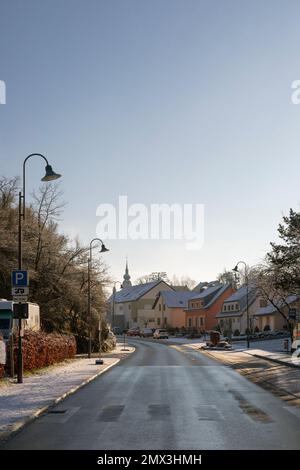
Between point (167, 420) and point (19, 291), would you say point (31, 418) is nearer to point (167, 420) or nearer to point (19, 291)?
point (167, 420)

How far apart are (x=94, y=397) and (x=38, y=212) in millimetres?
32988

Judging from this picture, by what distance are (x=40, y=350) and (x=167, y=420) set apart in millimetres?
16783

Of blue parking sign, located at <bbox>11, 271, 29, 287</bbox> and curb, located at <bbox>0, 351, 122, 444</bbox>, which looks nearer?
curb, located at <bbox>0, 351, 122, 444</bbox>

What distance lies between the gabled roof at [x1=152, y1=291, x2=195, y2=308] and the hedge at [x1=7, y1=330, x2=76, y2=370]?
289 ft

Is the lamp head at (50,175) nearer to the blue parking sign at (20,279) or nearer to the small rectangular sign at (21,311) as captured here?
the blue parking sign at (20,279)

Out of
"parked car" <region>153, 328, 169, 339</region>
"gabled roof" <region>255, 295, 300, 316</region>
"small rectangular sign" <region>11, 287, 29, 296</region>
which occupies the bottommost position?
"parked car" <region>153, 328, 169, 339</region>

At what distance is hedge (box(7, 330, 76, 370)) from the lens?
Result: 86.1 ft

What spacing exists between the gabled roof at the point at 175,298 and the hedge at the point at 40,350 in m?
88.1

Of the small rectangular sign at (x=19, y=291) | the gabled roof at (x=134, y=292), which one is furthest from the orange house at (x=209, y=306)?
the small rectangular sign at (x=19, y=291)

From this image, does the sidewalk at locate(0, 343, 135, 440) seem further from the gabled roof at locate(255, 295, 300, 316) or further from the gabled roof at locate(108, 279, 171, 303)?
the gabled roof at locate(108, 279, 171, 303)

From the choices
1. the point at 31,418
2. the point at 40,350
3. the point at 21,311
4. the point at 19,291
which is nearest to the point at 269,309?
the point at 40,350

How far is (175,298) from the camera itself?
12669 centimetres

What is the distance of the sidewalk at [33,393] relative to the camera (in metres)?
12.8

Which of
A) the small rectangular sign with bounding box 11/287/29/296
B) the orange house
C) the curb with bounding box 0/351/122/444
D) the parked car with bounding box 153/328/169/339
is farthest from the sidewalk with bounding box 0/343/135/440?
the orange house
